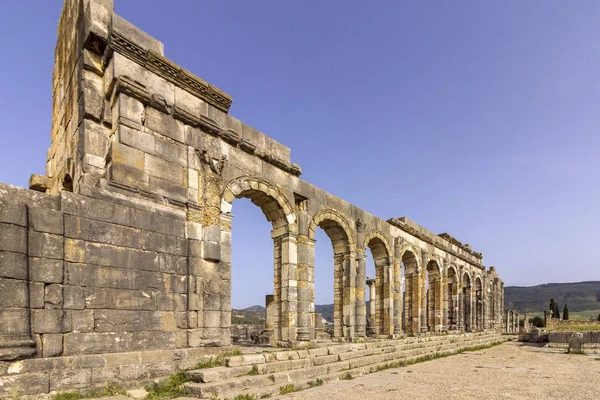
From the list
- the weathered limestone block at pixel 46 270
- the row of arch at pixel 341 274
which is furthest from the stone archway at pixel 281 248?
the weathered limestone block at pixel 46 270

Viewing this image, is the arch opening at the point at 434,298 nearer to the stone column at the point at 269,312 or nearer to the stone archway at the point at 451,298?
the stone archway at the point at 451,298

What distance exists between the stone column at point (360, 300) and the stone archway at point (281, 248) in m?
3.59

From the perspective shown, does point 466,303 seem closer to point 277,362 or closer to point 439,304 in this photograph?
point 439,304

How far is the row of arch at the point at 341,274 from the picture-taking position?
10.7 metres

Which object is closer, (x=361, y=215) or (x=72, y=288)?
(x=72, y=288)

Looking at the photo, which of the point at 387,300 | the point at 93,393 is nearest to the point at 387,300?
the point at 387,300

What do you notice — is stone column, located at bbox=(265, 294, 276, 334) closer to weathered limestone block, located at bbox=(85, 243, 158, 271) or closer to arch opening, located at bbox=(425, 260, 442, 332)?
weathered limestone block, located at bbox=(85, 243, 158, 271)

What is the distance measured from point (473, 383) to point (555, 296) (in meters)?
178

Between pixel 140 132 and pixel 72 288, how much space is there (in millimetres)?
3087

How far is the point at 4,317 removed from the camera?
5.13 m

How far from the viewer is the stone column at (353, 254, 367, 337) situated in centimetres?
1367

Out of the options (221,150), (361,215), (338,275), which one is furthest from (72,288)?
(361,215)

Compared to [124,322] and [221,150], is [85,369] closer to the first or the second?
[124,322]

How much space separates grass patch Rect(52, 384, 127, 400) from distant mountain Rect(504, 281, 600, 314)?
146 m
